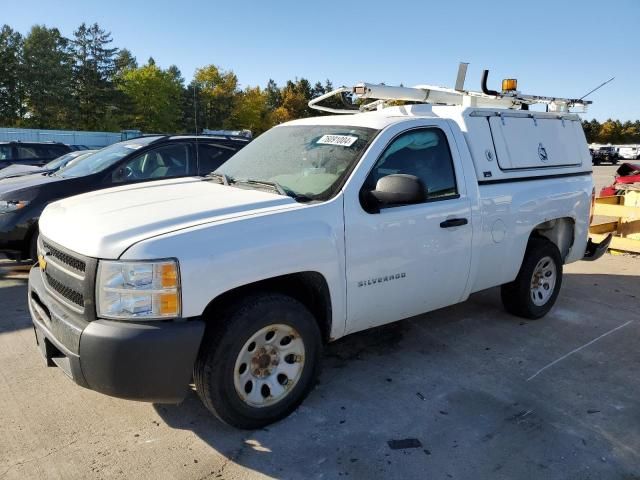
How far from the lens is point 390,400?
3.52 meters

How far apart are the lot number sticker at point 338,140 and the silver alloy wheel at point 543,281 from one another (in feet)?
8.30

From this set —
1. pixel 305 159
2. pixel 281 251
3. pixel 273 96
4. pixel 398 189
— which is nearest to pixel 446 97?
pixel 305 159

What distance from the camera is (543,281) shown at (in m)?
5.20

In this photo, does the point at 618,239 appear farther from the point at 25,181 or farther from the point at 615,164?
the point at 615,164

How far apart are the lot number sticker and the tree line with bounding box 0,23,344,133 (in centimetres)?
5518

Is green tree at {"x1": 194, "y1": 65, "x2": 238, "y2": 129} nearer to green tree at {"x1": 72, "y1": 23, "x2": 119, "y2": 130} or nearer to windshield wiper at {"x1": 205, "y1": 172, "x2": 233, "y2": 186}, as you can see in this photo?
green tree at {"x1": 72, "y1": 23, "x2": 119, "y2": 130}

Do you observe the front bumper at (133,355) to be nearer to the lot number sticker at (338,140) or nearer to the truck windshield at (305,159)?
the truck windshield at (305,159)

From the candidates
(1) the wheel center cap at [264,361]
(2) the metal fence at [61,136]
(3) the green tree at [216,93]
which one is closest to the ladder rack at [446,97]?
(1) the wheel center cap at [264,361]

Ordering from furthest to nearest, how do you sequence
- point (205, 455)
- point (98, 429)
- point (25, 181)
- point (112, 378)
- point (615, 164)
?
point (615, 164) → point (25, 181) → point (98, 429) → point (205, 455) → point (112, 378)

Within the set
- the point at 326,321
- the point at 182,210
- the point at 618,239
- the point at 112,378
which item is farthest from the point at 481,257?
the point at 618,239

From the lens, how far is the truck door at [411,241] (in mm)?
3387

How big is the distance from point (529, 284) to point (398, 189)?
2425 millimetres

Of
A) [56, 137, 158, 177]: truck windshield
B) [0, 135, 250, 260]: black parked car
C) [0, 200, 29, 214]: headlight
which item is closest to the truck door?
[0, 135, 250, 260]: black parked car

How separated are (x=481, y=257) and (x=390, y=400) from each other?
1.47 meters
